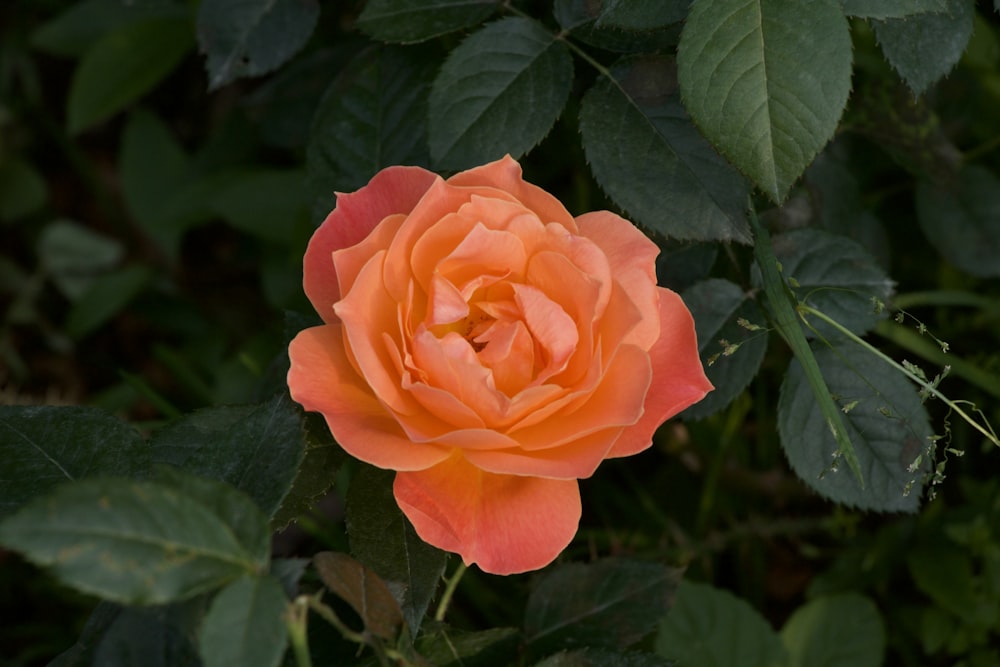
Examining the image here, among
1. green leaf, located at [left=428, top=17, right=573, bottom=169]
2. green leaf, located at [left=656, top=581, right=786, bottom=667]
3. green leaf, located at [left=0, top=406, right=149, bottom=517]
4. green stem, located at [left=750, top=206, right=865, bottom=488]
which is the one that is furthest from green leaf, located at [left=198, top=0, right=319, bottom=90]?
green leaf, located at [left=656, top=581, right=786, bottom=667]

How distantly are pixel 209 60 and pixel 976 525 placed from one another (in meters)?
1.34

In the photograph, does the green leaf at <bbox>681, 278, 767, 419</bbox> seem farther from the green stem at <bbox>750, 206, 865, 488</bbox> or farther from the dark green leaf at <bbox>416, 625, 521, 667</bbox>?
the dark green leaf at <bbox>416, 625, 521, 667</bbox>

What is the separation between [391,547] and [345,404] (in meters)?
0.18

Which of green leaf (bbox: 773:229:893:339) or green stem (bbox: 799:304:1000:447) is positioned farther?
green leaf (bbox: 773:229:893:339)

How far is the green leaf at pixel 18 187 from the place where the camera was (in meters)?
2.17

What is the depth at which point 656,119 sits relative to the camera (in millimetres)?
1080

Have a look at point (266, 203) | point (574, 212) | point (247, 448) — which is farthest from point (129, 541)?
point (266, 203)

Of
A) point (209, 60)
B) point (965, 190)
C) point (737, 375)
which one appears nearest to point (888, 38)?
point (737, 375)

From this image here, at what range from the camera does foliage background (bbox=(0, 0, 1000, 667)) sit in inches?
37.1

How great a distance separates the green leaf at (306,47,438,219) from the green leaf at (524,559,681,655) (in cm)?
56

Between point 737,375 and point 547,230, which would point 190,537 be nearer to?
point 547,230

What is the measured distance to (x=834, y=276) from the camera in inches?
45.4

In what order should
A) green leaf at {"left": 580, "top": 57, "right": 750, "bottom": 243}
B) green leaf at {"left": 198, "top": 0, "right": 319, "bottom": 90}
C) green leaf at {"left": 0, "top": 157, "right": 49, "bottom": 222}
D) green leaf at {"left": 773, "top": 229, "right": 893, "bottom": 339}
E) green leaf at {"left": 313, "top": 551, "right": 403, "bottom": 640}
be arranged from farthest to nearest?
green leaf at {"left": 0, "top": 157, "right": 49, "bottom": 222}, green leaf at {"left": 198, "top": 0, "right": 319, "bottom": 90}, green leaf at {"left": 773, "top": 229, "right": 893, "bottom": 339}, green leaf at {"left": 580, "top": 57, "right": 750, "bottom": 243}, green leaf at {"left": 313, "top": 551, "right": 403, "bottom": 640}

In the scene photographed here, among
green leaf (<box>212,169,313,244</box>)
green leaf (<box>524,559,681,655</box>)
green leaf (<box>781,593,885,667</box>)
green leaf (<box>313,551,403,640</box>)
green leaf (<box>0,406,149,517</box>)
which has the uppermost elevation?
green leaf (<box>0,406,149,517</box>)
